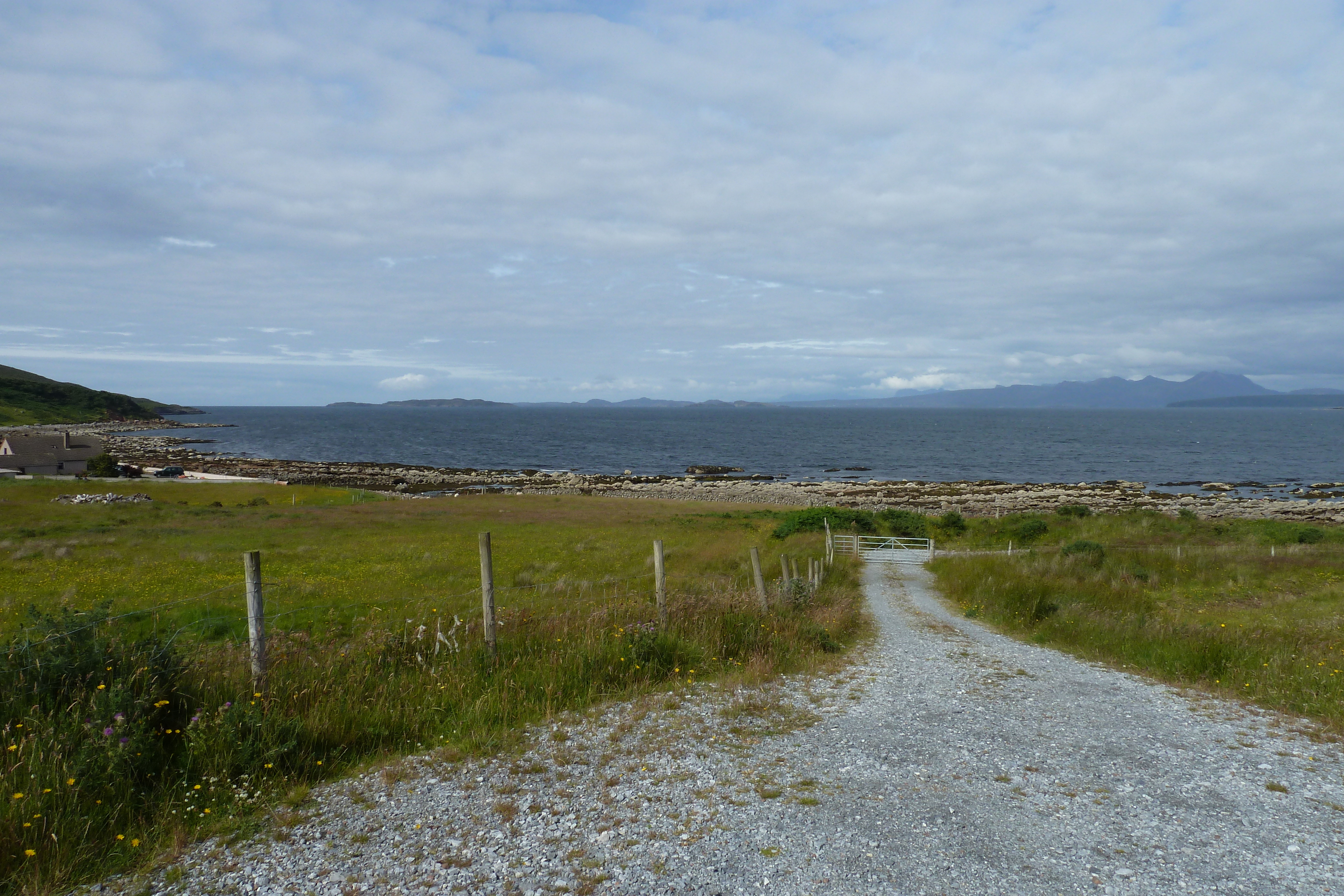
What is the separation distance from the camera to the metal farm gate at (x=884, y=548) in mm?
33562

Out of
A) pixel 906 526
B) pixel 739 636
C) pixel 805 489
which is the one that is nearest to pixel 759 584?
pixel 739 636

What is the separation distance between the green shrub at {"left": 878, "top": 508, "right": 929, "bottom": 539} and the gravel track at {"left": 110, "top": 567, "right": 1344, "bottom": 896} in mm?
32541

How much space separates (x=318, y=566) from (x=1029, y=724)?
22.8 meters

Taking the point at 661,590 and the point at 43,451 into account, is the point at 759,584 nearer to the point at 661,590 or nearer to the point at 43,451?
the point at 661,590

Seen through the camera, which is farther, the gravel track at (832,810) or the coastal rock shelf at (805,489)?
the coastal rock shelf at (805,489)

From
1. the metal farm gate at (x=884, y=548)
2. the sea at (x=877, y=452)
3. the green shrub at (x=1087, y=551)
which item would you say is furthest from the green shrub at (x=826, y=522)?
the sea at (x=877, y=452)

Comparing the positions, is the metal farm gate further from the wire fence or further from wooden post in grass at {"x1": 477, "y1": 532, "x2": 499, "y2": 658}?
wooden post in grass at {"x1": 477, "y1": 532, "x2": 499, "y2": 658}

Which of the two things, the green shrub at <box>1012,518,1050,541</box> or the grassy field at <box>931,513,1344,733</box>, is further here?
the green shrub at <box>1012,518,1050,541</box>

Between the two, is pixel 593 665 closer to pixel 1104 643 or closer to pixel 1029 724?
pixel 1029 724

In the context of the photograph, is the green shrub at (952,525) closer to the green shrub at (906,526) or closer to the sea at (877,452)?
the green shrub at (906,526)

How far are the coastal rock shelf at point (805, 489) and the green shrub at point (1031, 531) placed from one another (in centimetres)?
1811

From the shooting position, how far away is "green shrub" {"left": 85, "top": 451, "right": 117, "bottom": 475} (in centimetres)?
7056

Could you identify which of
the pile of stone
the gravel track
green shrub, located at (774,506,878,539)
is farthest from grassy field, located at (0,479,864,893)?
the pile of stone

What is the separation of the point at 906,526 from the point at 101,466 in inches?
3030
